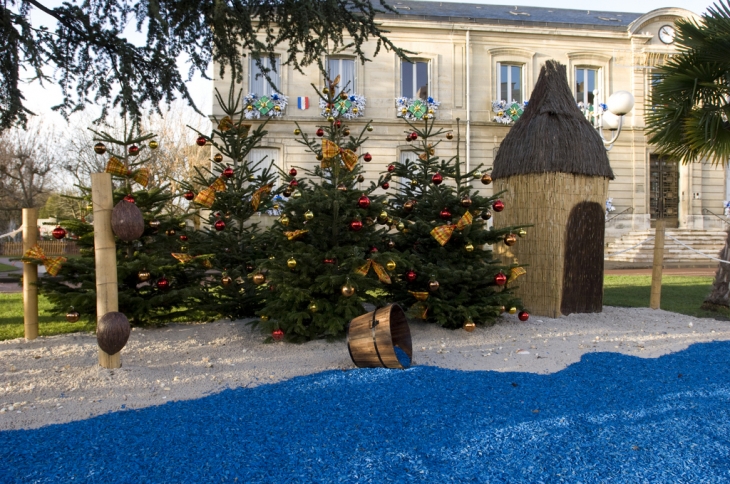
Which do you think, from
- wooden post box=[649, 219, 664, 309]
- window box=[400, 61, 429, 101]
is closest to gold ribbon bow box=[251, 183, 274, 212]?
wooden post box=[649, 219, 664, 309]

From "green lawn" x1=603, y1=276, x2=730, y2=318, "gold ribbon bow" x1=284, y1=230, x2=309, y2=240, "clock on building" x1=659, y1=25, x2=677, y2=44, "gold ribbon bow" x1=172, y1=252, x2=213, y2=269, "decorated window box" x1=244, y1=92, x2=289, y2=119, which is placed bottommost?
"green lawn" x1=603, y1=276, x2=730, y2=318

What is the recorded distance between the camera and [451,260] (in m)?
6.33

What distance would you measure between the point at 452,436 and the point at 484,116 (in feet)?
68.0

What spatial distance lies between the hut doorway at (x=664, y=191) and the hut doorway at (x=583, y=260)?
18.7 meters

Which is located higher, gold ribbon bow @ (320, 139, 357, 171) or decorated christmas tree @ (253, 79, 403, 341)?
gold ribbon bow @ (320, 139, 357, 171)

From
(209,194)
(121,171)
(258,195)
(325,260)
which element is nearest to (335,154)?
(325,260)

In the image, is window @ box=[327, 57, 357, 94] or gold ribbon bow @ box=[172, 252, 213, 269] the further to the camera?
window @ box=[327, 57, 357, 94]

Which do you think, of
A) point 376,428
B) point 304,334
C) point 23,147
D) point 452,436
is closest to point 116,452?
point 376,428

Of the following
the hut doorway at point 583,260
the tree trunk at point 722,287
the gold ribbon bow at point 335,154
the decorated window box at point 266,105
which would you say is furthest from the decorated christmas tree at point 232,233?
the decorated window box at point 266,105

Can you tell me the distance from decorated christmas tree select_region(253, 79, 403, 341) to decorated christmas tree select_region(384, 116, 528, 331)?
0.55m

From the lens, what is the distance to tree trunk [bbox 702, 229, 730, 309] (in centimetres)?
822

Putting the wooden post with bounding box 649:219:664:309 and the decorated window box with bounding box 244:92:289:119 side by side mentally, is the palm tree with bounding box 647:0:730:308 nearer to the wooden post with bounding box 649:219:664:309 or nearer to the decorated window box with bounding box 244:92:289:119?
the wooden post with bounding box 649:219:664:309

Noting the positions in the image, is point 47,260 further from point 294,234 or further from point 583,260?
point 583,260

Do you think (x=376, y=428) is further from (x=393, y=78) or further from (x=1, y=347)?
(x=393, y=78)
